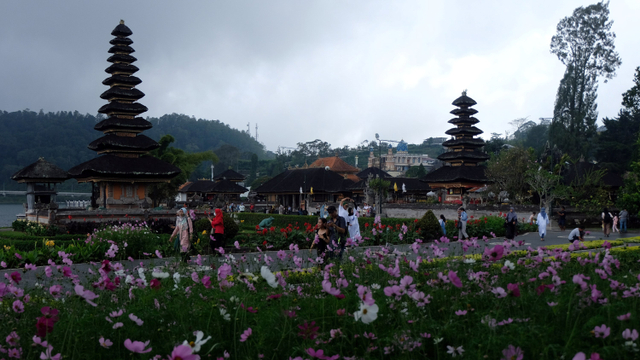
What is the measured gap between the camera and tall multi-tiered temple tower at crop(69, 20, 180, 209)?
38781 millimetres

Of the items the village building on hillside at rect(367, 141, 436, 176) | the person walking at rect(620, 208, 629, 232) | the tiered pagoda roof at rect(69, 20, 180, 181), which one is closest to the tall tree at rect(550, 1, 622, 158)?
the person walking at rect(620, 208, 629, 232)

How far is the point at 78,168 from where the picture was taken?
39625mm

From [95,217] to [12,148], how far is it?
93026 mm

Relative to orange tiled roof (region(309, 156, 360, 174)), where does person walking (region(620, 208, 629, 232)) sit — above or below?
below

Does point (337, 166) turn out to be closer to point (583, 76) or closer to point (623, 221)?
point (583, 76)

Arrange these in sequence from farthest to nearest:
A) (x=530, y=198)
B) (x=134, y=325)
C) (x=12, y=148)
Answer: (x=12, y=148)
(x=530, y=198)
(x=134, y=325)

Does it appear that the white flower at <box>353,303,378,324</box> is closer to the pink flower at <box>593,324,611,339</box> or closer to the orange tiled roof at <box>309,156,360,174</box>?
the pink flower at <box>593,324,611,339</box>

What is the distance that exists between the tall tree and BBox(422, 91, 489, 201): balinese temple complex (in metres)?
7.35

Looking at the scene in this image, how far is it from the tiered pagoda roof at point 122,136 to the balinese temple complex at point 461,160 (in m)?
24.4

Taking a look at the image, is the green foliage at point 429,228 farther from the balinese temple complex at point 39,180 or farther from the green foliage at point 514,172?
the balinese temple complex at point 39,180

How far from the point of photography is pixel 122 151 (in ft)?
135

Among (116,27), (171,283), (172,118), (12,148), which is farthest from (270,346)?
(172,118)

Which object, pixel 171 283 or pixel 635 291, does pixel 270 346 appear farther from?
pixel 635 291

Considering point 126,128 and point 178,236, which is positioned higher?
point 126,128
